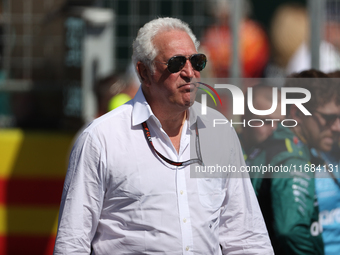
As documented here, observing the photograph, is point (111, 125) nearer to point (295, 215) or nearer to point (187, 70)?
point (187, 70)

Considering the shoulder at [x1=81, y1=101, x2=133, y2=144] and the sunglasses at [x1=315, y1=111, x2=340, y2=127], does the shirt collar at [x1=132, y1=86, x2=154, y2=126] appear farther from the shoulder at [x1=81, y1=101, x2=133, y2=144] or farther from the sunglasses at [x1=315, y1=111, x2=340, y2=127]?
the sunglasses at [x1=315, y1=111, x2=340, y2=127]

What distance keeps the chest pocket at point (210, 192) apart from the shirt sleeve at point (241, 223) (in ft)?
0.28

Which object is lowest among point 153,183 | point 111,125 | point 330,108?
point 153,183

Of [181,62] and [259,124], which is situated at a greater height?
[181,62]

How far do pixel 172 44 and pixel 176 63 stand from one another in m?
0.10

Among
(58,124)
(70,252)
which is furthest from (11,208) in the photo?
(70,252)

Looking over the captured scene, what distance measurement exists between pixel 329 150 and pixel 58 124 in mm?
3770

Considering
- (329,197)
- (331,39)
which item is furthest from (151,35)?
(331,39)

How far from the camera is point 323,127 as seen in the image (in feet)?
9.64

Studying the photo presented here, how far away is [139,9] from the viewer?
5.74 meters

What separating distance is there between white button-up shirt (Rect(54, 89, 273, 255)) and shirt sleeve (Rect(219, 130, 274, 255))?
0.45 feet

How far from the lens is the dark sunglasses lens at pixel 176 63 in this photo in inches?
98.3

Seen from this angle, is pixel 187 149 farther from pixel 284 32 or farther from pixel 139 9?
pixel 284 32

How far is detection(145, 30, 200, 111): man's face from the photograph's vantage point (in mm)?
2520
